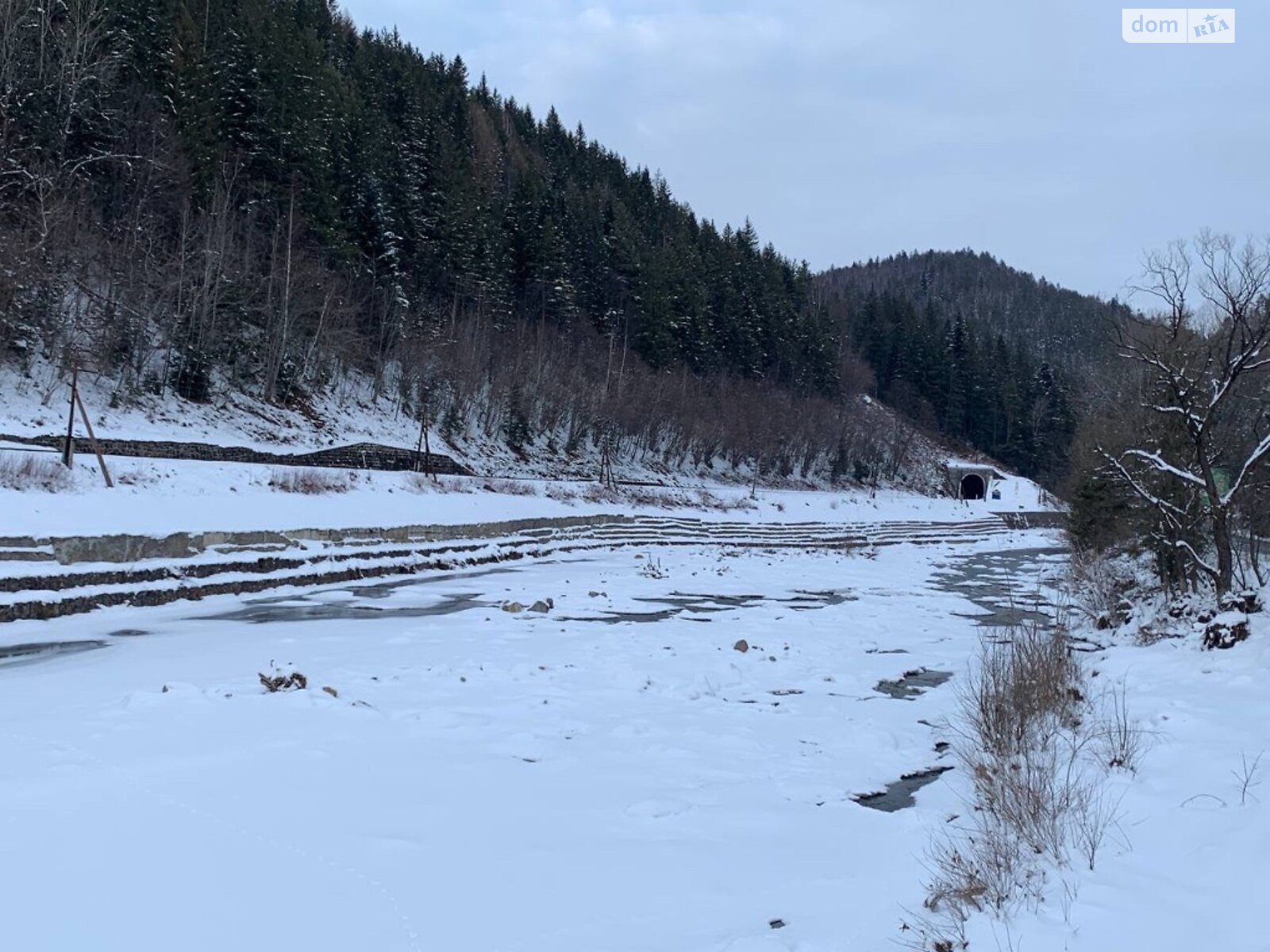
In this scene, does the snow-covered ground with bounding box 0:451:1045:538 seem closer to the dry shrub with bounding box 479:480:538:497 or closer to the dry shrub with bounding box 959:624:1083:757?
the dry shrub with bounding box 479:480:538:497

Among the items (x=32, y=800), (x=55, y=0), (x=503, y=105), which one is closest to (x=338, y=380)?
(x=55, y=0)

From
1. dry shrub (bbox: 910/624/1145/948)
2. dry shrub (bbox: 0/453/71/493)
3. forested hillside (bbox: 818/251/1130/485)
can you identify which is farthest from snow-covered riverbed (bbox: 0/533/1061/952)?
forested hillside (bbox: 818/251/1130/485)

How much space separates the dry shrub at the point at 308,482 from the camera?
24.5 m

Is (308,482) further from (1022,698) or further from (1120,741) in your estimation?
(1120,741)

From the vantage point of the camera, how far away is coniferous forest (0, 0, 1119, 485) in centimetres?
3566

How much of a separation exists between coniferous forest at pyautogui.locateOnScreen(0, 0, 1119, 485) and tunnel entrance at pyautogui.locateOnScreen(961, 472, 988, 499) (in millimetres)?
7948

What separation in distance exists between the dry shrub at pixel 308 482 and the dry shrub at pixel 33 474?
18.3ft

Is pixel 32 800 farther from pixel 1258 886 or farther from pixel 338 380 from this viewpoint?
pixel 338 380

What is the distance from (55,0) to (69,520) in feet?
130

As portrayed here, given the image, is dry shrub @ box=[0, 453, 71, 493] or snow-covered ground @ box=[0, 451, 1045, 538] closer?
snow-covered ground @ box=[0, 451, 1045, 538]

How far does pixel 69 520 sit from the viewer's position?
16.2 meters

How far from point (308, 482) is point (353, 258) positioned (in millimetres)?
27499

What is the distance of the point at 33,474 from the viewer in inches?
731

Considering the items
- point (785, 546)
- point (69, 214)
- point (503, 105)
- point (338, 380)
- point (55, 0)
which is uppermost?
point (503, 105)
